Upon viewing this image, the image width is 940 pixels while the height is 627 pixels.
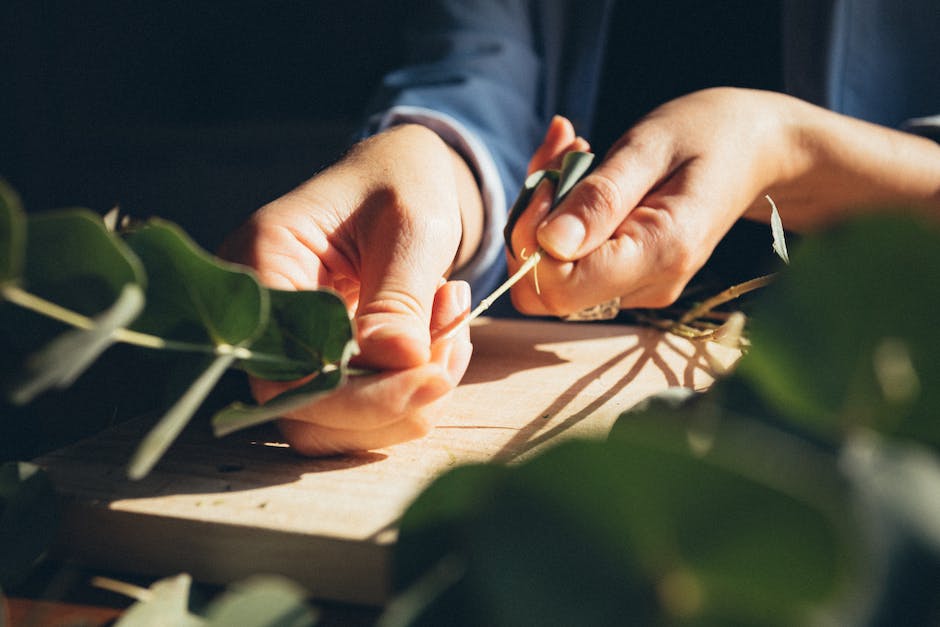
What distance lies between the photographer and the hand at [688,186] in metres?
0.37

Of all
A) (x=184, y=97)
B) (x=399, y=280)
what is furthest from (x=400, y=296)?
(x=184, y=97)

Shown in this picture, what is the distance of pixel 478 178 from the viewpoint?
57 cm

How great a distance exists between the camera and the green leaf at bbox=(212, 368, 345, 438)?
0.51ft

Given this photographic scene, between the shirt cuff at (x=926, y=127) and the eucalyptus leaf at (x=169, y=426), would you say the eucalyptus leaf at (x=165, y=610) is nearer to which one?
the eucalyptus leaf at (x=169, y=426)

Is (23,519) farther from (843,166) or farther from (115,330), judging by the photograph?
(843,166)

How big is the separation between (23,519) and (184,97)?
145cm

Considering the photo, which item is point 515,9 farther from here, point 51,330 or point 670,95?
point 51,330

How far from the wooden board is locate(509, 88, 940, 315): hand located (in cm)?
6

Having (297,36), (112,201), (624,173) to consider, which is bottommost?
(112,201)

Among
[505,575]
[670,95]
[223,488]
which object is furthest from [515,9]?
[505,575]

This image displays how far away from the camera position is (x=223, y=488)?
0.25m

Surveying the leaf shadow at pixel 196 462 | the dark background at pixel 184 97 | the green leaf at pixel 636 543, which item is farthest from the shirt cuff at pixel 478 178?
the dark background at pixel 184 97

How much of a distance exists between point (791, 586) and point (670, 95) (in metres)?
0.72

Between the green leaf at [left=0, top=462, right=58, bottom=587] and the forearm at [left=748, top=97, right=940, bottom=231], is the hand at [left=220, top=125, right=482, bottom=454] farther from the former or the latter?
the forearm at [left=748, top=97, right=940, bottom=231]
